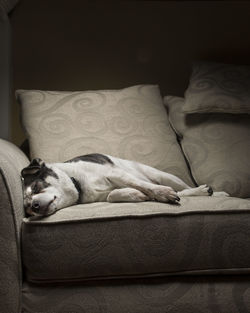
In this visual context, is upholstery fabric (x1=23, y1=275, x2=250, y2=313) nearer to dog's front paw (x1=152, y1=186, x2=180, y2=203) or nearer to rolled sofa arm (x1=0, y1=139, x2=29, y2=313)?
rolled sofa arm (x1=0, y1=139, x2=29, y2=313)

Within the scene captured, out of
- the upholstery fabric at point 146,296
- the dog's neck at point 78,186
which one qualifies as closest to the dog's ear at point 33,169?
the dog's neck at point 78,186

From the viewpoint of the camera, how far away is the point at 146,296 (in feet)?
4.81

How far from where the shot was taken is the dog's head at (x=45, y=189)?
1.50 metres

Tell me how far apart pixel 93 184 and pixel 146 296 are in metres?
0.55

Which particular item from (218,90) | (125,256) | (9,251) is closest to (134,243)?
(125,256)

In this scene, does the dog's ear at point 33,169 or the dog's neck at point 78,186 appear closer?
the dog's ear at point 33,169

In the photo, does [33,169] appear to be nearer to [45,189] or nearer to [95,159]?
[45,189]

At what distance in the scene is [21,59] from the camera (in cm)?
281

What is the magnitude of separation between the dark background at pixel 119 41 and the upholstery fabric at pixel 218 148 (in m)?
0.61

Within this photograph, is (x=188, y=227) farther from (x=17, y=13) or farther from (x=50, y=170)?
(x=17, y=13)

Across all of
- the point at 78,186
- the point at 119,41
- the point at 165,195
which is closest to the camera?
the point at 165,195

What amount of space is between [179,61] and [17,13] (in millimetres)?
1130

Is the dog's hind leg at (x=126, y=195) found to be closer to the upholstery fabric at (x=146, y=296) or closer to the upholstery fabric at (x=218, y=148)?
the upholstery fabric at (x=146, y=296)

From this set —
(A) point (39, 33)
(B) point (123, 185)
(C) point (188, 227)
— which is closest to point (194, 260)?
(C) point (188, 227)
